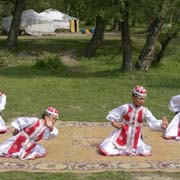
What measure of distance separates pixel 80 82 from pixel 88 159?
10.3 metres

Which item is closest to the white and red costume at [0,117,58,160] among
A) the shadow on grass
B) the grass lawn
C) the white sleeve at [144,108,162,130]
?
the grass lawn

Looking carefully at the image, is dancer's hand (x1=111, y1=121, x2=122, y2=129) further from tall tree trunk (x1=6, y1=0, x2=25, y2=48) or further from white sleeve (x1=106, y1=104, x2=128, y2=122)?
tall tree trunk (x1=6, y1=0, x2=25, y2=48)

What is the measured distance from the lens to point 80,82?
18.4 meters

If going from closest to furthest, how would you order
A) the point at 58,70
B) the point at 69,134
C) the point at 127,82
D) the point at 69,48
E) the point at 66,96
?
the point at 69,134
the point at 66,96
the point at 127,82
the point at 58,70
the point at 69,48

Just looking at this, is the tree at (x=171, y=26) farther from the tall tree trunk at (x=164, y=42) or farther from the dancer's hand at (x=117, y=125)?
the dancer's hand at (x=117, y=125)

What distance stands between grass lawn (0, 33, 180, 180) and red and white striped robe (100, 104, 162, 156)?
117 cm

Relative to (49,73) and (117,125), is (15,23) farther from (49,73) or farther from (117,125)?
(117,125)

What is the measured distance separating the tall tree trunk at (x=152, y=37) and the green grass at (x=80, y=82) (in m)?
0.56

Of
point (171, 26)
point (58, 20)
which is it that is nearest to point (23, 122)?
point (171, 26)

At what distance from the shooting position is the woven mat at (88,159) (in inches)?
304

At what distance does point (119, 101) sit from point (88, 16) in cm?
591

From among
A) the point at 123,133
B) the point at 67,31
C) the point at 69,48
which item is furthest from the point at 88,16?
the point at 67,31

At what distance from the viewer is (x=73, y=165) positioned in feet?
25.9

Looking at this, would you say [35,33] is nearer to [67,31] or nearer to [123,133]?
[67,31]
